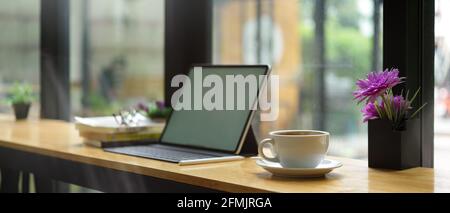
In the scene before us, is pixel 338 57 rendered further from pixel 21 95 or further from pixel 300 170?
pixel 21 95

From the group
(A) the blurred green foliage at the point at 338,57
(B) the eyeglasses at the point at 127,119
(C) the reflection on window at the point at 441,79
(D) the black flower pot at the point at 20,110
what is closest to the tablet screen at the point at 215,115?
(B) the eyeglasses at the point at 127,119

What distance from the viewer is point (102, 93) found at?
9.92ft

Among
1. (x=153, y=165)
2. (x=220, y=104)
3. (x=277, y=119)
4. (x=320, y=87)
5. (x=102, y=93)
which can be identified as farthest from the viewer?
(x=102, y=93)

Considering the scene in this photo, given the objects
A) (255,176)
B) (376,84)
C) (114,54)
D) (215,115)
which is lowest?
(255,176)

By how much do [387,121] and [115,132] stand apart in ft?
2.74

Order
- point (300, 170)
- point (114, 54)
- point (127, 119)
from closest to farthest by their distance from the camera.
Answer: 1. point (300, 170)
2. point (127, 119)
3. point (114, 54)

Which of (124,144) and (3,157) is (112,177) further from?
(3,157)

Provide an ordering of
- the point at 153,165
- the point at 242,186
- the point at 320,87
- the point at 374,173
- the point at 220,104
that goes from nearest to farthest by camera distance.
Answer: the point at 242,186 → the point at 374,173 → the point at 153,165 → the point at 220,104 → the point at 320,87

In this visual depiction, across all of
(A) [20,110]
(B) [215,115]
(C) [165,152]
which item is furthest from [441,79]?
(A) [20,110]

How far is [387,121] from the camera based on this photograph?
142 centimetres

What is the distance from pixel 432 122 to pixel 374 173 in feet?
1.02

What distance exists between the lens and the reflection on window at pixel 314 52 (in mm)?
1850
